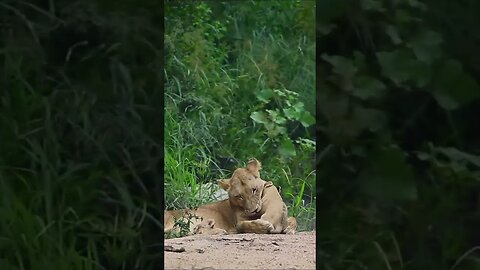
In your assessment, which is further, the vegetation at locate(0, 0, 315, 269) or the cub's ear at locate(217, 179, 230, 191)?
the cub's ear at locate(217, 179, 230, 191)

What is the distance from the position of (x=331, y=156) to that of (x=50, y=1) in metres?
0.84

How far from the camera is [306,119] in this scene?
2617 mm

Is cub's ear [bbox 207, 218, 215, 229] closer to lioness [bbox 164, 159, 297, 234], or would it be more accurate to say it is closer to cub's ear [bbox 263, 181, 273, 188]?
lioness [bbox 164, 159, 297, 234]

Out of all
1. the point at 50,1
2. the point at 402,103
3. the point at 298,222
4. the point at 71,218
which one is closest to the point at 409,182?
the point at 402,103

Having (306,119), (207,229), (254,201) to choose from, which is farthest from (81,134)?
(306,119)

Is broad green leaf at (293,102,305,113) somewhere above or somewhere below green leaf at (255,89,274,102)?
below

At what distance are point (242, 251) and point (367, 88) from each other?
0.66 metres

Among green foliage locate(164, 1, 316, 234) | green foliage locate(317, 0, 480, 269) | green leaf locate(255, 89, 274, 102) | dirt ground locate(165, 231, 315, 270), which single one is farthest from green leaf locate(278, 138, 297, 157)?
green foliage locate(317, 0, 480, 269)

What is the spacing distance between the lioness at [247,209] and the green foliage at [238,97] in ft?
0.10

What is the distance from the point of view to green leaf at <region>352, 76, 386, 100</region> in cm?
206

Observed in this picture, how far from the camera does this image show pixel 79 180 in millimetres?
2141

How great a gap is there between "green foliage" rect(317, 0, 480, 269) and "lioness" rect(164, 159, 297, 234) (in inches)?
19.2

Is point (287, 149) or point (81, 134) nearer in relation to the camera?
point (81, 134)

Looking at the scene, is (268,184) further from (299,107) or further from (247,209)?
(299,107)
